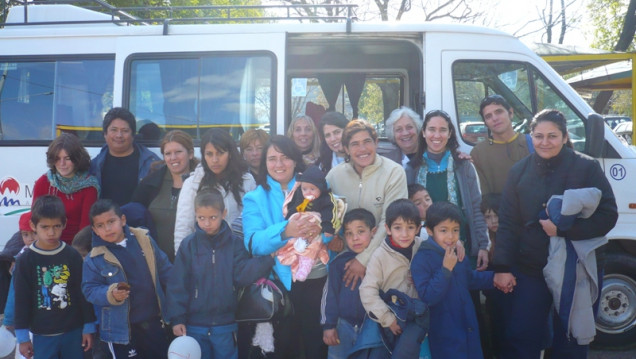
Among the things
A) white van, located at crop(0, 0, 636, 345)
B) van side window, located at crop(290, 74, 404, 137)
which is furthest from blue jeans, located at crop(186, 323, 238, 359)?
van side window, located at crop(290, 74, 404, 137)

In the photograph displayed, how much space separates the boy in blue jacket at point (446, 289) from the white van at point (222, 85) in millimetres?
1492

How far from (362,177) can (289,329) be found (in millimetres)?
1133

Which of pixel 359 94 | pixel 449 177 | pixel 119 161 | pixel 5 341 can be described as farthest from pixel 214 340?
pixel 359 94

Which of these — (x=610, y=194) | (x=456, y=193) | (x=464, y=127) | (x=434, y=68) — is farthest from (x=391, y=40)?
(x=610, y=194)

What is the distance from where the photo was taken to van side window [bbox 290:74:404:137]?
684 cm

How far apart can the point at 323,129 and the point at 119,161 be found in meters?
1.66

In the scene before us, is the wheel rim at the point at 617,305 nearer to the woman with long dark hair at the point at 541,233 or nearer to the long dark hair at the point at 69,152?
the woman with long dark hair at the point at 541,233

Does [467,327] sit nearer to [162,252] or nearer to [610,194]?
[610,194]

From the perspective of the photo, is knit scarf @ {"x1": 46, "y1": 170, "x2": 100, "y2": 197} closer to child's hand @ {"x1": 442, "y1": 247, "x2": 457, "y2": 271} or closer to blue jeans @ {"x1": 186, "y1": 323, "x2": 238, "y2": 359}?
blue jeans @ {"x1": 186, "y1": 323, "x2": 238, "y2": 359}

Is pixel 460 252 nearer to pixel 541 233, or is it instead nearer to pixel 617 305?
pixel 541 233

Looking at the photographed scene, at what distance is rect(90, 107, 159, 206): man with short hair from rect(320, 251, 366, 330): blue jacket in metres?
1.83

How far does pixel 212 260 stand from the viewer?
364cm

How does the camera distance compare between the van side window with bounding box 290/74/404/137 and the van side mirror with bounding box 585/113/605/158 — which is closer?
the van side mirror with bounding box 585/113/605/158

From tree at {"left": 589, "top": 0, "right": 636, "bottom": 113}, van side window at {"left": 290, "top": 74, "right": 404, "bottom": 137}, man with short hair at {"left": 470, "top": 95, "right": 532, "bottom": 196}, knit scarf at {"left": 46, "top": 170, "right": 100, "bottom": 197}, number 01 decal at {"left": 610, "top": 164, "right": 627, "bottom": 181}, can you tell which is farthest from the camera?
tree at {"left": 589, "top": 0, "right": 636, "bottom": 113}
